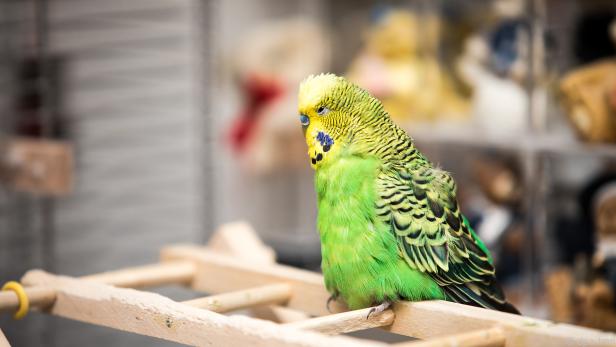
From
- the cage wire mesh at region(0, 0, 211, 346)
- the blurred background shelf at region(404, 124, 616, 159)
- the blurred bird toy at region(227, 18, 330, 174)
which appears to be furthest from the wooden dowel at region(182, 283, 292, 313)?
the blurred bird toy at region(227, 18, 330, 174)

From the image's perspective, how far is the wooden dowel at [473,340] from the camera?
2.39ft

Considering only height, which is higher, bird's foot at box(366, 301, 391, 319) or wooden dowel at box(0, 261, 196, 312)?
bird's foot at box(366, 301, 391, 319)

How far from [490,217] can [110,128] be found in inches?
38.1

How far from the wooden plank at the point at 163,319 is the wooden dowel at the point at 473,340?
0.19 feet

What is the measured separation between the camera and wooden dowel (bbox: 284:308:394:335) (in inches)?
31.0

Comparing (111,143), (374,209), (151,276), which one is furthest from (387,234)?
(111,143)

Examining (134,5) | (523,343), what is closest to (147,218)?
(134,5)

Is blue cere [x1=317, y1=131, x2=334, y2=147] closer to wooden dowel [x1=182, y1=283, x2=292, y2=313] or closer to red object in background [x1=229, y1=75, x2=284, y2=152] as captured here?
wooden dowel [x1=182, y1=283, x2=292, y2=313]

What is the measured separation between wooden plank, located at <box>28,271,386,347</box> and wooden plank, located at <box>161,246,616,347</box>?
118mm

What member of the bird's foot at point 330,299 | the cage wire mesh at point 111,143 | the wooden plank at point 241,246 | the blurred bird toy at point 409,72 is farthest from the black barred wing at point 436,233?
the blurred bird toy at point 409,72

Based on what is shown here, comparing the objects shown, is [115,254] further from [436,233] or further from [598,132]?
→ [436,233]

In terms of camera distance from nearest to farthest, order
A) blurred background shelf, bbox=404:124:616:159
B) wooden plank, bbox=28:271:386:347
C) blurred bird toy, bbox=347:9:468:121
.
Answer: wooden plank, bbox=28:271:386:347
blurred background shelf, bbox=404:124:616:159
blurred bird toy, bbox=347:9:468:121

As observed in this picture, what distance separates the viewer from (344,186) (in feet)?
2.85

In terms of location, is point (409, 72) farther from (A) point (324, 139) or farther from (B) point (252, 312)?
(A) point (324, 139)
